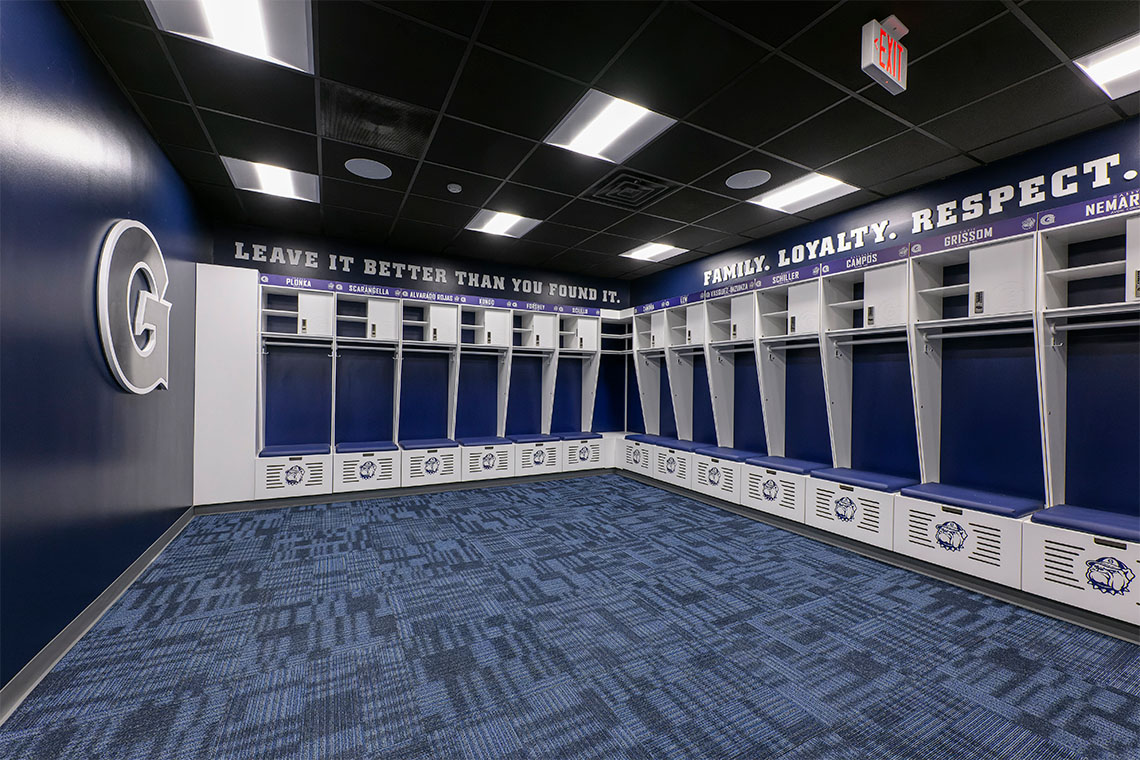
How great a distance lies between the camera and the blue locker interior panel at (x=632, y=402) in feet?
23.5

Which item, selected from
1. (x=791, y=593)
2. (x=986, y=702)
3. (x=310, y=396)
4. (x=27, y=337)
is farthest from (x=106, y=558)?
(x=986, y=702)

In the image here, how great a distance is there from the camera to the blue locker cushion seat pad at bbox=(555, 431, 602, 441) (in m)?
6.31

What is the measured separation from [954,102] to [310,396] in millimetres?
6101

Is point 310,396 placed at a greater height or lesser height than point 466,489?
greater

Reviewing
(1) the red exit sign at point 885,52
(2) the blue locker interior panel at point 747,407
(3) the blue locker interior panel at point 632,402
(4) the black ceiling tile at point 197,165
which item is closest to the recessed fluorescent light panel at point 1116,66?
(1) the red exit sign at point 885,52

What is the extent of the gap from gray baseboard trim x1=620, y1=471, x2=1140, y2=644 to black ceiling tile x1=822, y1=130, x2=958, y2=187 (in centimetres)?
284

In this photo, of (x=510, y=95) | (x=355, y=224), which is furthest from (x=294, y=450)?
(x=510, y=95)

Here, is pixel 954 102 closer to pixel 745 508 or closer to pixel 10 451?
pixel 745 508

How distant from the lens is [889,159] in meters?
3.40

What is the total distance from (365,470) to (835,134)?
16.8 ft

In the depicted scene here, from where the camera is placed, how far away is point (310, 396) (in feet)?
17.6

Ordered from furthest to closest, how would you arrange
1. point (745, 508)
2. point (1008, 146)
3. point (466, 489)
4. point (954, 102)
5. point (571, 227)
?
point (466, 489)
point (571, 227)
point (745, 508)
point (1008, 146)
point (954, 102)

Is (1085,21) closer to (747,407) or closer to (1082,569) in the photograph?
(1082,569)

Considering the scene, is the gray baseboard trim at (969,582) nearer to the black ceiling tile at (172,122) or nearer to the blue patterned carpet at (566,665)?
the blue patterned carpet at (566,665)
